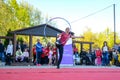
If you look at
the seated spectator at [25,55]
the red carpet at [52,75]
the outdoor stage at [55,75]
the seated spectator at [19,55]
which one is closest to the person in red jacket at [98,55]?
the seated spectator at [25,55]

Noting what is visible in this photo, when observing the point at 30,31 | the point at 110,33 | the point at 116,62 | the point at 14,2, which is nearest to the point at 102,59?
the point at 116,62

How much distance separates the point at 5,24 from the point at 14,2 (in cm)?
474

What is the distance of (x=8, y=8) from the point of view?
4350cm

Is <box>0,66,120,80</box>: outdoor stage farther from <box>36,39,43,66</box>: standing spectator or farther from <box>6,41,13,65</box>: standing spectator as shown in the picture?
<box>6,41,13,65</box>: standing spectator

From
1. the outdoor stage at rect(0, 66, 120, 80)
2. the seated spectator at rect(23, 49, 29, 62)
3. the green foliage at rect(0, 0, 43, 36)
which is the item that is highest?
the green foliage at rect(0, 0, 43, 36)

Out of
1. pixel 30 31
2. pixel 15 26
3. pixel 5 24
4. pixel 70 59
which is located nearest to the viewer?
pixel 70 59

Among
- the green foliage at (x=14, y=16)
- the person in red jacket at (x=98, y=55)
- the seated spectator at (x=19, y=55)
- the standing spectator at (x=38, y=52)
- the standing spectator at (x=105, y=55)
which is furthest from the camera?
the green foliage at (x=14, y=16)

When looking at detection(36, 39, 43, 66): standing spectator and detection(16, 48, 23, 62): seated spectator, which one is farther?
detection(16, 48, 23, 62): seated spectator

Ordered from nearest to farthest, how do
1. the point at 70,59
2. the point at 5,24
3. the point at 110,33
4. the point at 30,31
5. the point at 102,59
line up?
the point at 70,59 < the point at 30,31 < the point at 102,59 < the point at 5,24 < the point at 110,33

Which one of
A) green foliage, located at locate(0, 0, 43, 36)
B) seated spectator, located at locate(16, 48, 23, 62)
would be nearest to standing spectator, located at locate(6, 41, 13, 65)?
seated spectator, located at locate(16, 48, 23, 62)

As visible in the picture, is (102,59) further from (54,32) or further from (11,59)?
(11,59)

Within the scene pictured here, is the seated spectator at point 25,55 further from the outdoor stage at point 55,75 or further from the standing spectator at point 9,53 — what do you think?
the outdoor stage at point 55,75

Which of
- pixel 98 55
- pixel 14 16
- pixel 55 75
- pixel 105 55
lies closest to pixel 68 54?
pixel 105 55

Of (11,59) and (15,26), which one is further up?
(15,26)
